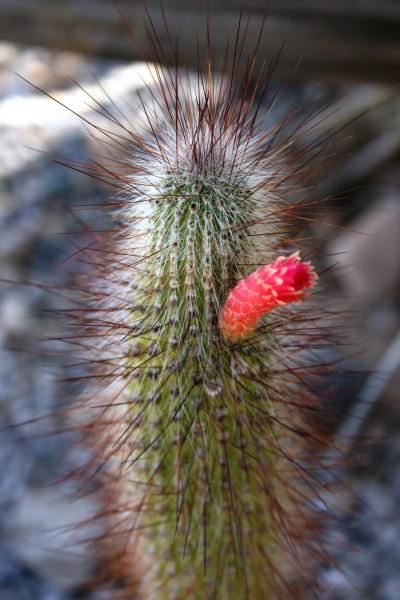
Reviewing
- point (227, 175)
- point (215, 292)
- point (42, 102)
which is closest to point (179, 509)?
point (215, 292)

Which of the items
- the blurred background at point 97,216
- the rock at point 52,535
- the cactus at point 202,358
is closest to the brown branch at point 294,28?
the blurred background at point 97,216

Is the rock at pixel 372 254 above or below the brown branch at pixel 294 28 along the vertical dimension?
below

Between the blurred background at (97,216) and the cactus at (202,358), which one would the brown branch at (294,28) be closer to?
the blurred background at (97,216)

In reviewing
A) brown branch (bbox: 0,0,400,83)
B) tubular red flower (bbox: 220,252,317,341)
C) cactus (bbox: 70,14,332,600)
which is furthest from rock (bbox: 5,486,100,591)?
brown branch (bbox: 0,0,400,83)

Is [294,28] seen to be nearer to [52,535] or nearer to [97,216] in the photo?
[97,216]

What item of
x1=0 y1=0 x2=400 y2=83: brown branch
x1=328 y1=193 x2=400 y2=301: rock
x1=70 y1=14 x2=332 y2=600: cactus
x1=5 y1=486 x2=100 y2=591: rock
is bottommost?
x1=5 y1=486 x2=100 y2=591: rock

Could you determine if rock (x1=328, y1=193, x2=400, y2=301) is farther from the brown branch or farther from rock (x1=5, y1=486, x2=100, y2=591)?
rock (x1=5, y1=486, x2=100, y2=591)
